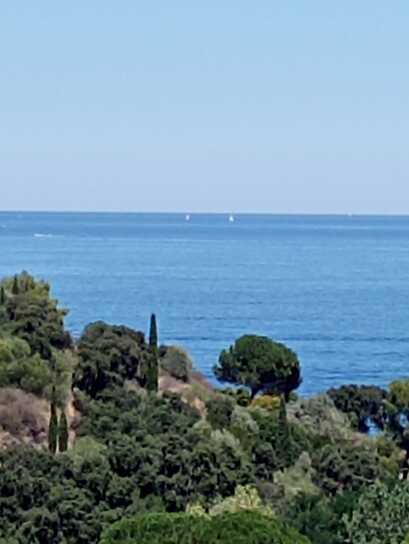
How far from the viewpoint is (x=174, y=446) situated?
4172 centimetres

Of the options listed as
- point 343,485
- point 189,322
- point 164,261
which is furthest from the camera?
point 164,261

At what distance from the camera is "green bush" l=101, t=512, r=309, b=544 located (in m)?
26.4

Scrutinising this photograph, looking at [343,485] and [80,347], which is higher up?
[80,347]

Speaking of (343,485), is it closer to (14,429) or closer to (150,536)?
(14,429)

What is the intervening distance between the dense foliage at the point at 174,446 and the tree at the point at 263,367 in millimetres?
66

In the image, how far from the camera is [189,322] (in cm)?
11475

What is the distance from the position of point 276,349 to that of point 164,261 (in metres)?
129

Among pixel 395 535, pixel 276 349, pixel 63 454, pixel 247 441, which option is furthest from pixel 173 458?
pixel 276 349

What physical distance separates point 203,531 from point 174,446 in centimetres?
1506

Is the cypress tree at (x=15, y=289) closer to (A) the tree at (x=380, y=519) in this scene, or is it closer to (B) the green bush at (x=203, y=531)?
(A) the tree at (x=380, y=519)

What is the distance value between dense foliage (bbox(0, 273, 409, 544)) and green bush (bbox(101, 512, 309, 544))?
48mm

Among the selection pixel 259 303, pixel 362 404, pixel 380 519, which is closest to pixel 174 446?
pixel 380 519

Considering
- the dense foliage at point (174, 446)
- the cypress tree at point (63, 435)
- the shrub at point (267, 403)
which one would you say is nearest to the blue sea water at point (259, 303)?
the dense foliage at point (174, 446)

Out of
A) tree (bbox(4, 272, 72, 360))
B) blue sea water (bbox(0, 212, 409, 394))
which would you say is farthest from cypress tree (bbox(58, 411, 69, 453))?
blue sea water (bbox(0, 212, 409, 394))
